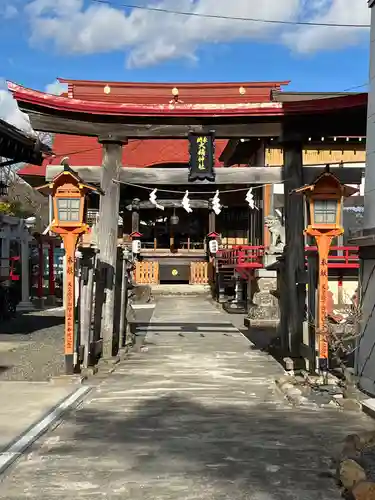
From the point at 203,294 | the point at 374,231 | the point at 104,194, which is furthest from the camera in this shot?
the point at 203,294

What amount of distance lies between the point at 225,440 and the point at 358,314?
3.39 meters

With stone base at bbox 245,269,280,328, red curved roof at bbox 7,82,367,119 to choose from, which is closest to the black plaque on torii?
red curved roof at bbox 7,82,367,119

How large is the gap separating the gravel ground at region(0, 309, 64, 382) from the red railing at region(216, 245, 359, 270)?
7118mm

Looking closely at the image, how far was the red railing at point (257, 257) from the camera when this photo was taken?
20.5 metres

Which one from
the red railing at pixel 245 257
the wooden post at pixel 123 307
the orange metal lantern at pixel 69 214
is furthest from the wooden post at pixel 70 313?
the red railing at pixel 245 257

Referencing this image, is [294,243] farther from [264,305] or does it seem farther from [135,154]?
[135,154]

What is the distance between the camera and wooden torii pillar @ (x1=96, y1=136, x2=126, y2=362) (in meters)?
12.3

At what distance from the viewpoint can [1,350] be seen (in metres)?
13.9

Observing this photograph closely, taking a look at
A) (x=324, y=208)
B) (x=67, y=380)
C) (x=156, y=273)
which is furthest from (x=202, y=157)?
(x=156, y=273)

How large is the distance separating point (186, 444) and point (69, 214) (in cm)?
541

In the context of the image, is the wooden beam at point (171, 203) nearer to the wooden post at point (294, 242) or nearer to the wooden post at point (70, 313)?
the wooden post at point (294, 242)

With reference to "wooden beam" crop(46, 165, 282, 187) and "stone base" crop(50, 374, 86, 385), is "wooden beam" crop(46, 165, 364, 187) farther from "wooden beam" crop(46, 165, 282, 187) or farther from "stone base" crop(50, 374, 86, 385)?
"stone base" crop(50, 374, 86, 385)

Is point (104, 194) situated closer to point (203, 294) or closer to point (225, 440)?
point (225, 440)

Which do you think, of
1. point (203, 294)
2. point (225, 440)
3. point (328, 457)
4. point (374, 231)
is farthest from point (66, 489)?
point (203, 294)
